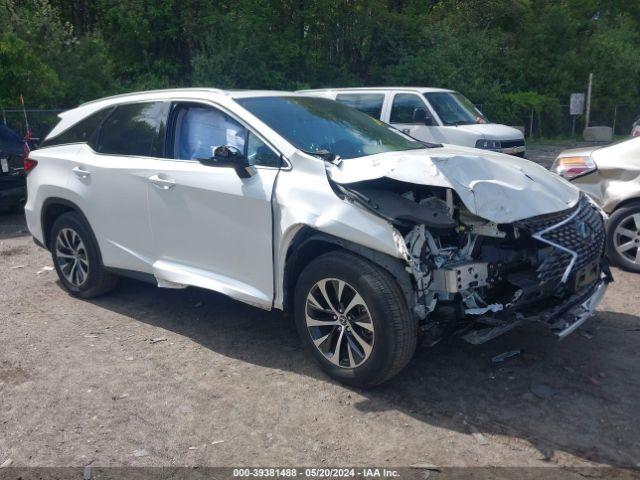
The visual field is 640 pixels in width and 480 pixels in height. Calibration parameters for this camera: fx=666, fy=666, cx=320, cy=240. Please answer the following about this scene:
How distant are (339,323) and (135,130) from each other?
2.61 meters

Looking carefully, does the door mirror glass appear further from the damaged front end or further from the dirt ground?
the dirt ground

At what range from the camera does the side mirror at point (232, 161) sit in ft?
14.9

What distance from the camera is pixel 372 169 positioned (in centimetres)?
419

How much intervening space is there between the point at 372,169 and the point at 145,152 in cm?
219

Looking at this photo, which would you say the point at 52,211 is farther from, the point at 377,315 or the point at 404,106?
the point at 404,106

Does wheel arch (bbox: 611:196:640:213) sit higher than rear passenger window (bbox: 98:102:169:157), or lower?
lower

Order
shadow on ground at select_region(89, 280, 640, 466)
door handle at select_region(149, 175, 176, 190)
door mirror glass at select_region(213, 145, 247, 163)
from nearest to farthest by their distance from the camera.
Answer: shadow on ground at select_region(89, 280, 640, 466) → door mirror glass at select_region(213, 145, 247, 163) → door handle at select_region(149, 175, 176, 190)

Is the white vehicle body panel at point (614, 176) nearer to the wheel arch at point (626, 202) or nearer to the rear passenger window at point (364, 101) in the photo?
the wheel arch at point (626, 202)

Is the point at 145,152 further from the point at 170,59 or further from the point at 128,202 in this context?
the point at 170,59

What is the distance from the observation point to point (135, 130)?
18.5ft

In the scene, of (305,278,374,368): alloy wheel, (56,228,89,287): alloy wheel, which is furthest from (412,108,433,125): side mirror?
(305,278,374,368): alloy wheel

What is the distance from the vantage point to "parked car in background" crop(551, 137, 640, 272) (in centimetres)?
668

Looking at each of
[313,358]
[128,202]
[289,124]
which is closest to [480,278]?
[313,358]

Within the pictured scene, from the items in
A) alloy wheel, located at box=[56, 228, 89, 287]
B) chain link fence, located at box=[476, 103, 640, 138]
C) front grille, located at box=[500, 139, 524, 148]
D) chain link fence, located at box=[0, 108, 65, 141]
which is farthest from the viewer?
chain link fence, located at box=[476, 103, 640, 138]
